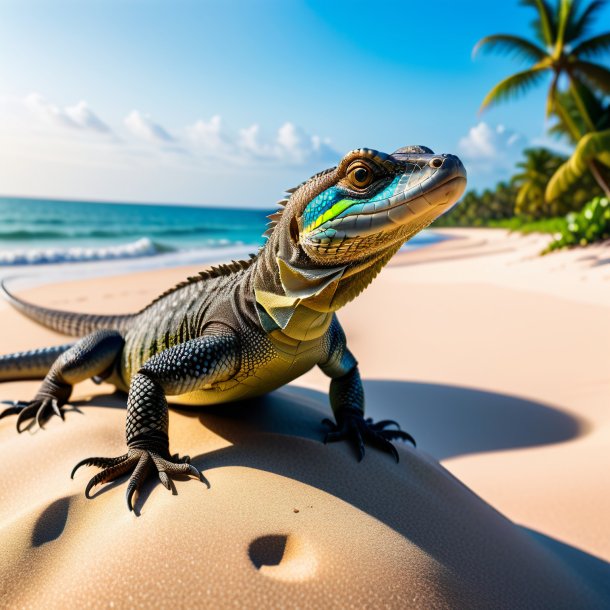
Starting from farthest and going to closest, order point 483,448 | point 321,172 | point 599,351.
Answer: point 599,351 → point 483,448 → point 321,172

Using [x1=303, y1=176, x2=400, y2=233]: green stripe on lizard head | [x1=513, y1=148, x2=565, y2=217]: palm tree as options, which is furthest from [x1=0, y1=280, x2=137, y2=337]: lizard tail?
[x1=513, y1=148, x2=565, y2=217]: palm tree

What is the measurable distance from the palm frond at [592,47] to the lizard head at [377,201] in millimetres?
21329

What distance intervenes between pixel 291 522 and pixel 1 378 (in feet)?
11.5

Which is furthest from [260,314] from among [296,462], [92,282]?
[92,282]

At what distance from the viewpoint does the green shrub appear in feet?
52.2

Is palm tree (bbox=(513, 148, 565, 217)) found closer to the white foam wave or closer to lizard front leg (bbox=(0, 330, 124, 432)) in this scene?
the white foam wave

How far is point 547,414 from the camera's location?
178 inches

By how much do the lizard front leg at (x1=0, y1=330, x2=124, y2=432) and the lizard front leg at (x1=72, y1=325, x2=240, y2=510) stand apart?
3.52ft

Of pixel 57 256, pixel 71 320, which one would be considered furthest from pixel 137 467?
pixel 57 256

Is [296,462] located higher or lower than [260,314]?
lower

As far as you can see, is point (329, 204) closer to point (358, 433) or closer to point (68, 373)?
point (358, 433)

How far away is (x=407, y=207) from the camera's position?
212 cm

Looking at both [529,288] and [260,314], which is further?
[529,288]

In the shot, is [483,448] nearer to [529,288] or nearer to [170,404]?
[170,404]
